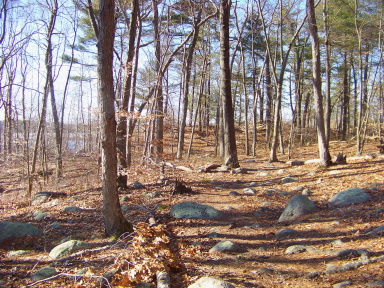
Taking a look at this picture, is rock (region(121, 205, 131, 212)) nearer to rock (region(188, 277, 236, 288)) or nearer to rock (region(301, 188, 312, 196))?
rock (region(188, 277, 236, 288))

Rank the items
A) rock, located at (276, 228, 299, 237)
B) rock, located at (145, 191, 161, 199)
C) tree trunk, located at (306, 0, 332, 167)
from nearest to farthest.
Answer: rock, located at (276, 228, 299, 237) < rock, located at (145, 191, 161, 199) < tree trunk, located at (306, 0, 332, 167)

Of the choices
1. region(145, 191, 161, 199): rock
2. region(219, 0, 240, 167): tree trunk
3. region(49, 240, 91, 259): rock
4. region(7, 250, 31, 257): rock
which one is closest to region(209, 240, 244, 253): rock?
region(49, 240, 91, 259): rock

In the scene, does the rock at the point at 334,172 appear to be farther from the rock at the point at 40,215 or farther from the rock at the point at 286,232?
the rock at the point at 40,215

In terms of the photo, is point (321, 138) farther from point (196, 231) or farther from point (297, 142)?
point (297, 142)

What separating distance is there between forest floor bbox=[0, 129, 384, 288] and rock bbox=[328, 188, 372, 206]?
7.4 inches

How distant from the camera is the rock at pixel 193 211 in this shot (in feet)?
21.4

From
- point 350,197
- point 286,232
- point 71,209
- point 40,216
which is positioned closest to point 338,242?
point 286,232

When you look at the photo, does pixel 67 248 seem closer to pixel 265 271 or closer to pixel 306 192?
pixel 265 271

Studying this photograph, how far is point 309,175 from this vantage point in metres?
9.56

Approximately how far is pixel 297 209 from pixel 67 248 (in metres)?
4.58

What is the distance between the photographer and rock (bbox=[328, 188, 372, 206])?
6258 mm

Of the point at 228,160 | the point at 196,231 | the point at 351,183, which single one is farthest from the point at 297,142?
the point at 196,231

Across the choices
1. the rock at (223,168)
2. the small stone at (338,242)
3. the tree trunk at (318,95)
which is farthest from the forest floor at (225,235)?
the rock at (223,168)

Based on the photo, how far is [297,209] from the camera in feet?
20.2
